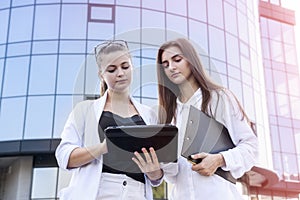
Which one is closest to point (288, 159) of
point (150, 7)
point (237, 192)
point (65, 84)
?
point (150, 7)

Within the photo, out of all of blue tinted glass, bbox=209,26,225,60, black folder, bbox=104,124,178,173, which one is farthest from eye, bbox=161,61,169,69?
blue tinted glass, bbox=209,26,225,60

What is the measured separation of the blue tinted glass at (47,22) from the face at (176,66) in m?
11.1

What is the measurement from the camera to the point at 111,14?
12719 mm

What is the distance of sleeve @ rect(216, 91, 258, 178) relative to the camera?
182 centimetres

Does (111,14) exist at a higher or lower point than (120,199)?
higher

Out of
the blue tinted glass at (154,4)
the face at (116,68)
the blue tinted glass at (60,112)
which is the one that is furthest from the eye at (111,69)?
the blue tinted glass at (154,4)

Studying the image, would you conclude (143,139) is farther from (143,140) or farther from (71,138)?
(71,138)

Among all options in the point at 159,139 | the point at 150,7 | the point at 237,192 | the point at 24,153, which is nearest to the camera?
the point at 159,139

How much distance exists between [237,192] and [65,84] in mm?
10680

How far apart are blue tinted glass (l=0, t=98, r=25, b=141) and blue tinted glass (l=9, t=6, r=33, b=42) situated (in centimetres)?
215

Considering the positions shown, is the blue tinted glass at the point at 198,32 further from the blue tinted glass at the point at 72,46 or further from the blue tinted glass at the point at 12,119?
the blue tinted glass at the point at 12,119

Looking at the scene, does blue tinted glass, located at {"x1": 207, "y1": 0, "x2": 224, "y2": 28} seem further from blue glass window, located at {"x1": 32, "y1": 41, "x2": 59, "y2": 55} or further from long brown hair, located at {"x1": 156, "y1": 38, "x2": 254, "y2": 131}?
long brown hair, located at {"x1": 156, "y1": 38, "x2": 254, "y2": 131}

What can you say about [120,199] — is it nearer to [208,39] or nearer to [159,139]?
[159,139]

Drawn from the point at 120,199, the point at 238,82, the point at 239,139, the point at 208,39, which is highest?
the point at 208,39
